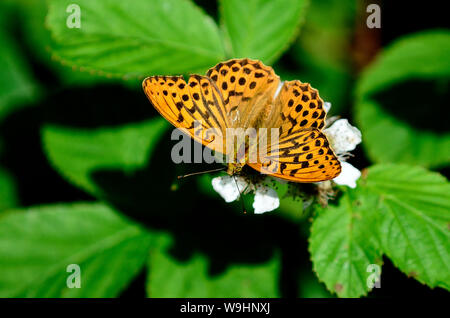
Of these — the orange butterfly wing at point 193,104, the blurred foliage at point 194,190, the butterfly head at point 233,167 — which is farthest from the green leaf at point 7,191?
the butterfly head at point 233,167

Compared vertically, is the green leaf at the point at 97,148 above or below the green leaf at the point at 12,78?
below

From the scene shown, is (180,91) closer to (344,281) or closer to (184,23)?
(184,23)

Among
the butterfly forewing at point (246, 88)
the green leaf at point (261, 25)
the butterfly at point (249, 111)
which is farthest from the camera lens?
the green leaf at point (261, 25)

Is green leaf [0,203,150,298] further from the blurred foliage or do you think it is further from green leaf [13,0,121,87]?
green leaf [13,0,121,87]

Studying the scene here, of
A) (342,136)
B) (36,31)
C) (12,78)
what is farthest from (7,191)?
(342,136)

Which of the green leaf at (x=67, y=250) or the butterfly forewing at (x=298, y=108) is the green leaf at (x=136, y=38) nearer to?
the butterfly forewing at (x=298, y=108)
